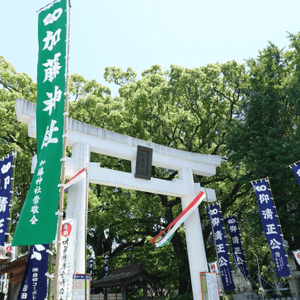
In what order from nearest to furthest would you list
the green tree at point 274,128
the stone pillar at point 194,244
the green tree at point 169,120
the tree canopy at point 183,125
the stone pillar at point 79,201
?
the stone pillar at point 79,201 → the stone pillar at point 194,244 → the green tree at point 274,128 → the tree canopy at point 183,125 → the green tree at point 169,120

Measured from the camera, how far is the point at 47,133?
4645mm

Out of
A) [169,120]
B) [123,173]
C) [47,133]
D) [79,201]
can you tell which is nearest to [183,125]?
[169,120]

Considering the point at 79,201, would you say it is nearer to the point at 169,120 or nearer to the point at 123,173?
the point at 123,173

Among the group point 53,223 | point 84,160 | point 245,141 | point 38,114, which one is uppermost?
point 245,141

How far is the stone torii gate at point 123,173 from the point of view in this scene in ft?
26.1

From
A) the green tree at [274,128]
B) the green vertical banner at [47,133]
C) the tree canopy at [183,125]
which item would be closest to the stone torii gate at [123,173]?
the green tree at [274,128]

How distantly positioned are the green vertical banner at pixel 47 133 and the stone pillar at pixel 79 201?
2700mm

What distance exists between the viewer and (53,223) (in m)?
4.02

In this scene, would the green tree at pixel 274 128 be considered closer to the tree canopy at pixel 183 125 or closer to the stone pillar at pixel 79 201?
the tree canopy at pixel 183 125

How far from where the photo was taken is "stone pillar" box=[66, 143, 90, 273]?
7314 mm

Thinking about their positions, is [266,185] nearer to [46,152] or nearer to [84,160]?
[84,160]

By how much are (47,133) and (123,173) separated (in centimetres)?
474

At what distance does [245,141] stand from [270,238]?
14.7ft

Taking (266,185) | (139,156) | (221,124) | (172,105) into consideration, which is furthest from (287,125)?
(139,156)
